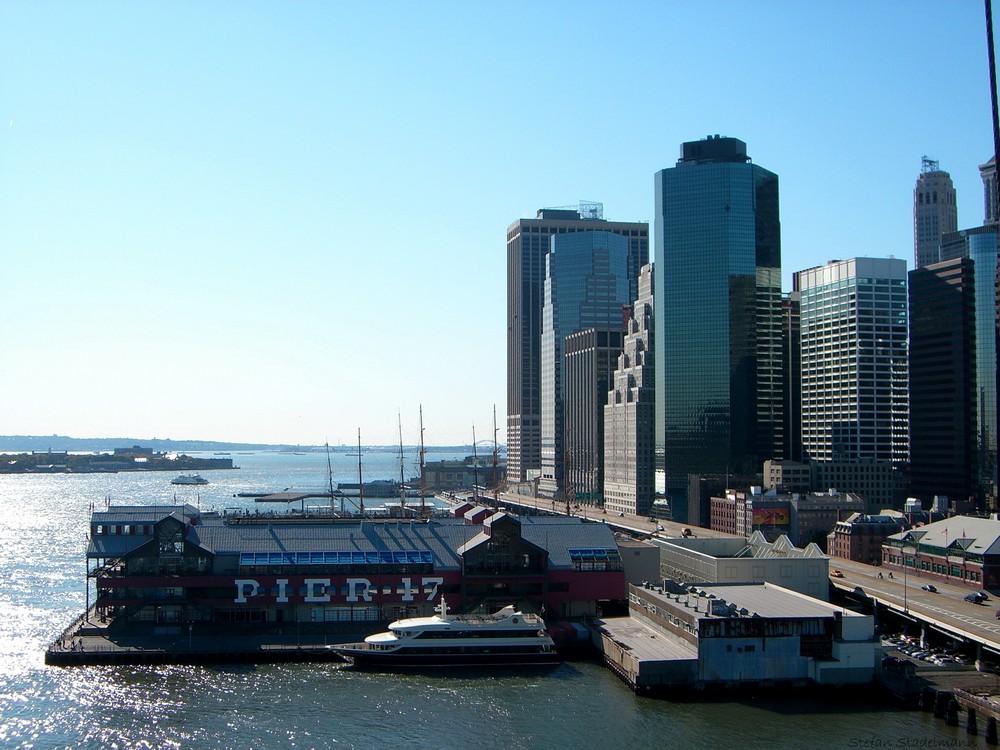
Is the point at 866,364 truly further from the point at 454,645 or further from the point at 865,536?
the point at 454,645

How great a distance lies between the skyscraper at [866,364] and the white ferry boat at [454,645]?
117862mm

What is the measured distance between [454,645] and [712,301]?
405 ft

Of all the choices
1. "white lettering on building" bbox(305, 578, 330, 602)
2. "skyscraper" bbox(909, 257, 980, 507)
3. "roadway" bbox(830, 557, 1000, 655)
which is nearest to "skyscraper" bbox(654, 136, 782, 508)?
"skyscraper" bbox(909, 257, 980, 507)

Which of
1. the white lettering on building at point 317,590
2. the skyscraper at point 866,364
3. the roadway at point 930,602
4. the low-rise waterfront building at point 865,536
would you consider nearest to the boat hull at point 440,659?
the white lettering on building at point 317,590

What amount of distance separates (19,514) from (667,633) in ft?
512

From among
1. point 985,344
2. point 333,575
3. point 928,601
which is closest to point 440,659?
point 333,575

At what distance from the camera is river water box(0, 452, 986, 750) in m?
54.3

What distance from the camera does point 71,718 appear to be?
187 ft

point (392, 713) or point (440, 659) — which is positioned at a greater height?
point (440, 659)

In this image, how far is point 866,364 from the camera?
17975 cm

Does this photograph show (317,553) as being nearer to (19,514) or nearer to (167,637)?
(167,637)

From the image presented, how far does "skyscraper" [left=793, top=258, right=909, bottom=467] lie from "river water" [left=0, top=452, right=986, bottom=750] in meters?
122

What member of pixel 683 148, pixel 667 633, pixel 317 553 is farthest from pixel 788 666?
pixel 683 148

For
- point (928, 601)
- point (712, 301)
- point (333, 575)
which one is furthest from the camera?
point (712, 301)
